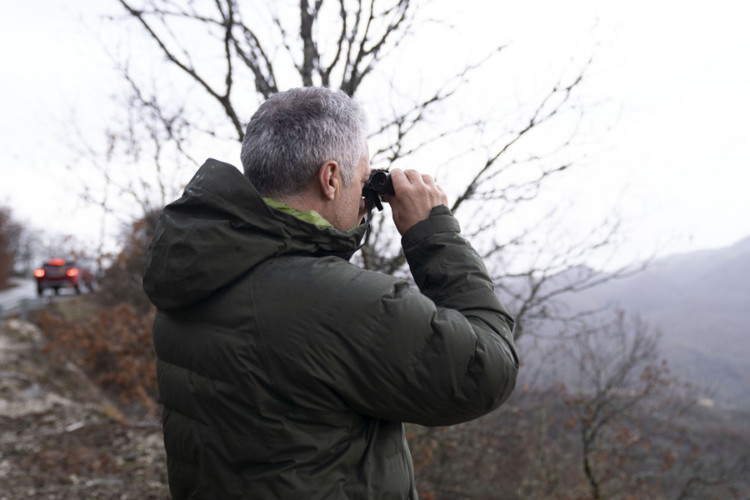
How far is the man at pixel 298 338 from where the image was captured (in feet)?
3.62

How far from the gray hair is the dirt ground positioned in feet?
16.2

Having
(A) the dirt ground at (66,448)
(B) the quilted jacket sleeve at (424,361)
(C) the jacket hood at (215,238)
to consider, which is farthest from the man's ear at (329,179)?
(A) the dirt ground at (66,448)

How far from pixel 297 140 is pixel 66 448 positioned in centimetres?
754

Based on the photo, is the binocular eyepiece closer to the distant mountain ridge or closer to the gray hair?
the gray hair

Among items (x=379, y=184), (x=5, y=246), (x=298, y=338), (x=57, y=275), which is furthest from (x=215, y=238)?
(x=5, y=246)

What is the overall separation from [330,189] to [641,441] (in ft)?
35.0

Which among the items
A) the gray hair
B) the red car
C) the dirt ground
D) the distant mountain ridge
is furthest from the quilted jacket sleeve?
the distant mountain ridge

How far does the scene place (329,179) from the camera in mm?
1297

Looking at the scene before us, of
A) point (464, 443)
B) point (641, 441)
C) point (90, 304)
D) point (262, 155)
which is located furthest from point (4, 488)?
point (90, 304)

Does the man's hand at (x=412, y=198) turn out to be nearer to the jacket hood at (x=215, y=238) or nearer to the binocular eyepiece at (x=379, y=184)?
the binocular eyepiece at (x=379, y=184)

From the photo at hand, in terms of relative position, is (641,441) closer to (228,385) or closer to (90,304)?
(228,385)

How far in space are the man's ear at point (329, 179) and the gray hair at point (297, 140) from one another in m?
0.01

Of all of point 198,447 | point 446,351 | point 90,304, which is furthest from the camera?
point 90,304

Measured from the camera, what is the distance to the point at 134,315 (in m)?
9.33
